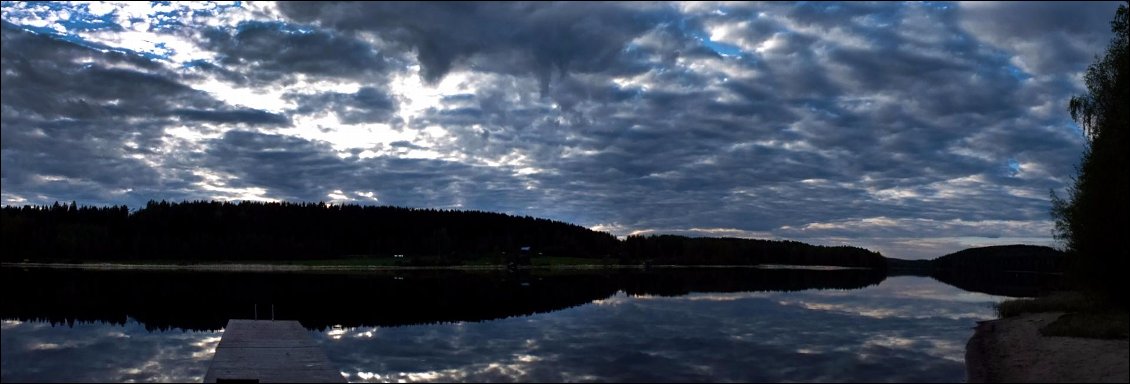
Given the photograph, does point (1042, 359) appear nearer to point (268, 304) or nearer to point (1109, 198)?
point (1109, 198)

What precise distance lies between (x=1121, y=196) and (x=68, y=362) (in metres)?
49.2

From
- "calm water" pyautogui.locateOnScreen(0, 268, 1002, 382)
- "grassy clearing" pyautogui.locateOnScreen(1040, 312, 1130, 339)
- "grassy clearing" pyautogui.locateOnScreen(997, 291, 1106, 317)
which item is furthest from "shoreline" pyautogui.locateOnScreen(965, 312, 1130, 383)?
"grassy clearing" pyautogui.locateOnScreen(997, 291, 1106, 317)

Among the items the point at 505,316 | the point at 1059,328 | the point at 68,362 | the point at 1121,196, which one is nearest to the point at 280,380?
the point at 68,362

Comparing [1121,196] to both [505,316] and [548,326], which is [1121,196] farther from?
[505,316]

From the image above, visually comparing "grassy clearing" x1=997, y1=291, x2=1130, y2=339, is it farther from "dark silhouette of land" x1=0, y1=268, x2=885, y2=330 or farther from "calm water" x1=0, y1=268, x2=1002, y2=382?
"dark silhouette of land" x1=0, y1=268, x2=885, y2=330

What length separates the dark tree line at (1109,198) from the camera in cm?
3828

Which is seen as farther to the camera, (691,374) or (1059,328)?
(1059,328)

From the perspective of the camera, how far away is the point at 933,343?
134 ft

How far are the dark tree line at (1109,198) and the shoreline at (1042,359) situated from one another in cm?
468

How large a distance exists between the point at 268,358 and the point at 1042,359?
1197 inches

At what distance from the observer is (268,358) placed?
101 ft

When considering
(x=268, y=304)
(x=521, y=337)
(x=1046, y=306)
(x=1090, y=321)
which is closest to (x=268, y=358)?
(x=521, y=337)

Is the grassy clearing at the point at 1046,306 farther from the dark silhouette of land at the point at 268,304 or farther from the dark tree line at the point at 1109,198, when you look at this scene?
the dark silhouette of land at the point at 268,304

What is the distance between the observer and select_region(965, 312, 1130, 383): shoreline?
2572 cm
